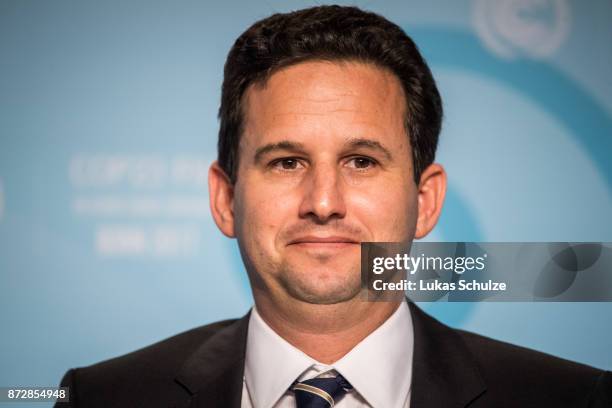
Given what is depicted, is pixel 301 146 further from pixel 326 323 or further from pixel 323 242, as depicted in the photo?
pixel 326 323

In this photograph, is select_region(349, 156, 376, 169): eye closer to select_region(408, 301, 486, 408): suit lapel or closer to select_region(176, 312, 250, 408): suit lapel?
select_region(408, 301, 486, 408): suit lapel

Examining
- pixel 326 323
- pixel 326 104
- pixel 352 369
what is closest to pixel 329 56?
pixel 326 104

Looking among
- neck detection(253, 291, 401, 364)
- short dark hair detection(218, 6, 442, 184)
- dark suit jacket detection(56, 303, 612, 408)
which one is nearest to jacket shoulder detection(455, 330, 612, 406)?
dark suit jacket detection(56, 303, 612, 408)

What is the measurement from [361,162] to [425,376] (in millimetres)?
650

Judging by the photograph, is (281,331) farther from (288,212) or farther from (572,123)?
(572,123)

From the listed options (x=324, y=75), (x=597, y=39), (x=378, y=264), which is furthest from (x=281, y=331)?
(x=597, y=39)

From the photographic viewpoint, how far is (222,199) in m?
2.73

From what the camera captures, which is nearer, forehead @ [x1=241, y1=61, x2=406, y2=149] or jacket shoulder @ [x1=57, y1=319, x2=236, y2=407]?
forehead @ [x1=241, y1=61, x2=406, y2=149]

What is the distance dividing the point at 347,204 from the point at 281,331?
17.8 inches

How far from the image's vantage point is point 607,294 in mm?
2910

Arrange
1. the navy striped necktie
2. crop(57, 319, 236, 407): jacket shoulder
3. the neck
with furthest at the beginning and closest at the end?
crop(57, 319, 236, 407): jacket shoulder, the neck, the navy striped necktie

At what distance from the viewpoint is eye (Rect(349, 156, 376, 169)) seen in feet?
8.09

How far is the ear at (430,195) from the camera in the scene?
266cm

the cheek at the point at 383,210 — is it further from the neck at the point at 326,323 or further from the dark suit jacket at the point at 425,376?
the dark suit jacket at the point at 425,376
